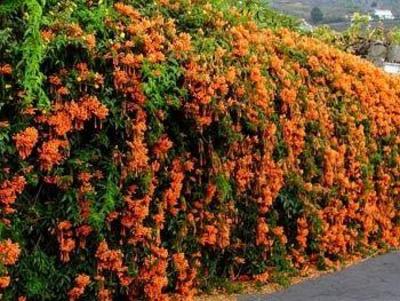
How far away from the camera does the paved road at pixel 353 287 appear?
6.12 metres

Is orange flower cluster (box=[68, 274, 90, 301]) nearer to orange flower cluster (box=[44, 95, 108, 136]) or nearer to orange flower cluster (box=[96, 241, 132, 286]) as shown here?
orange flower cluster (box=[96, 241, 132, 286])

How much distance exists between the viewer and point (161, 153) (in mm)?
5266

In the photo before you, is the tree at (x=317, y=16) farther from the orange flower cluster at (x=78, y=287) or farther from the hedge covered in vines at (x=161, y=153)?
the orange flower cluster at (x=78, y=287)

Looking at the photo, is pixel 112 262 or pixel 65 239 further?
pixel 112 262

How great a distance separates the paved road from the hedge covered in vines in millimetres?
257

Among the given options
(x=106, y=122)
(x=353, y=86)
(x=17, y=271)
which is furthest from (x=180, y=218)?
(x=353, y=86)

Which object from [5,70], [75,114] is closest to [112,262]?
[75,114]

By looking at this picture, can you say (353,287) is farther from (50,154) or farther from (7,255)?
(7,255)

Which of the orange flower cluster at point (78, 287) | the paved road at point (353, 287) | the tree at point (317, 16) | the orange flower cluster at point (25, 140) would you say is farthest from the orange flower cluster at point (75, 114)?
the tree at point (317, 16)

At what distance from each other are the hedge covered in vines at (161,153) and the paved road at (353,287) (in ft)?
0.84

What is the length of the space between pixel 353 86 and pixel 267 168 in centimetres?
229

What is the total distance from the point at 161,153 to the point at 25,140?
3.71 ft

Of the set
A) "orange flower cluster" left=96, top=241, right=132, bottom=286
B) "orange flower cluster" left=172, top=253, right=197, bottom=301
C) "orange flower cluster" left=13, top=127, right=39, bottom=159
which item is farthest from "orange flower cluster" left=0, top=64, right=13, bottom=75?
"orange flower cluster" left=172, top=253, right=197, bottom=301

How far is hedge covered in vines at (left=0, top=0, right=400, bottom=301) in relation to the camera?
14.9ft
